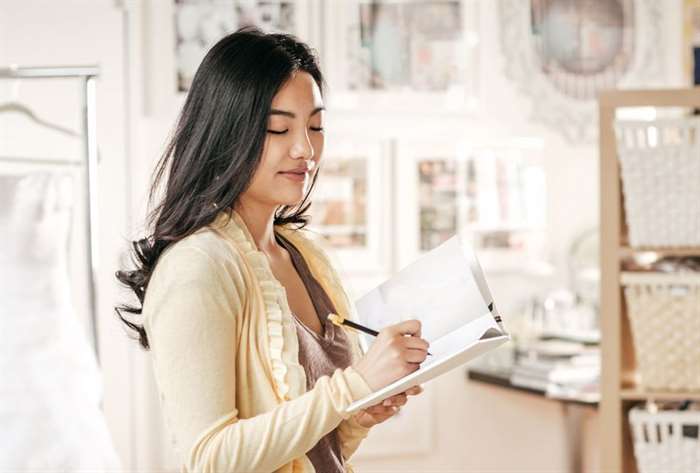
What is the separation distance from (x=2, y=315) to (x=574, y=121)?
2.13 metres

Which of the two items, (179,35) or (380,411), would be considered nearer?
(380,411)

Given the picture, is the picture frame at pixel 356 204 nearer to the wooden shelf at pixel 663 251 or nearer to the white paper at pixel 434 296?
the wooden shelf at pixel 663 251

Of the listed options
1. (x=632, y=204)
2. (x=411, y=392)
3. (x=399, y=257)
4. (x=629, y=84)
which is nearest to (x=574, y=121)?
(x=629, y=84)

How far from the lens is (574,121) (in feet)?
12.2

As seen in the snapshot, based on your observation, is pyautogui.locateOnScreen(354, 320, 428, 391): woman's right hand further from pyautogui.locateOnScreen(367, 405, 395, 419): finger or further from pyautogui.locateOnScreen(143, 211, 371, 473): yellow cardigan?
pyautogui.locateOnScreen(367, 405, 395, 419): finger

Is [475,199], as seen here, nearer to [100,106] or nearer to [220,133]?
[100,106]

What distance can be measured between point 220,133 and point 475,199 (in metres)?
2.45

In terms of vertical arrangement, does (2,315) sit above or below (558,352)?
above

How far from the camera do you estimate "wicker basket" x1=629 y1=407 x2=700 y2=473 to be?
2455 mm

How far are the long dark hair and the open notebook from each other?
0.88 ft

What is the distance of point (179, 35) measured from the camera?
133 inches

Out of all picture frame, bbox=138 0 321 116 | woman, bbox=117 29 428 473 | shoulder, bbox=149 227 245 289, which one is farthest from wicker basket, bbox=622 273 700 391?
picture frame, bbox=138 0 321 116

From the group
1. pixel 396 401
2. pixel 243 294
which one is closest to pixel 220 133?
pixel 243 294

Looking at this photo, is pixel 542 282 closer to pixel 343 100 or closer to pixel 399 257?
pixel 399 257
